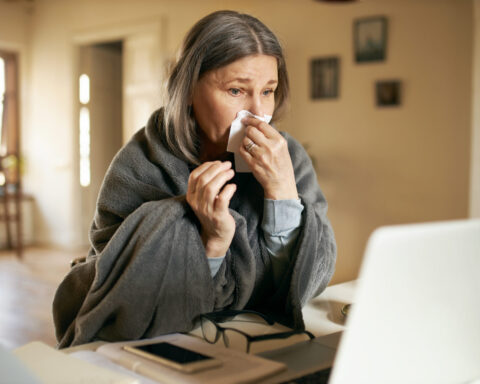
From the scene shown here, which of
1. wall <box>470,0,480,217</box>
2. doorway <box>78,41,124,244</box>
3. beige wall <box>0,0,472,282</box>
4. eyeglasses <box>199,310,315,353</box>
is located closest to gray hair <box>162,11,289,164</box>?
eyeglasses <box>199,310,315,353</box>

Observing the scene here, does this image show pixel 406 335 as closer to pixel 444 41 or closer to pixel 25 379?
pixel 25 379

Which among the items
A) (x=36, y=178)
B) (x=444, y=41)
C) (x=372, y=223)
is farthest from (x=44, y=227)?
(x=444, y=41)

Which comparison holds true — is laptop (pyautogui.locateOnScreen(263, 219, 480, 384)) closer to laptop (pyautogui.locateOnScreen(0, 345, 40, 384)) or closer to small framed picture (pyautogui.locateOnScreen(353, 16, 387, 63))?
laptop (pyautogui.locateOnScreen(0, 345, 40, 384))

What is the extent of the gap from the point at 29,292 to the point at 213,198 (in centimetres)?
369

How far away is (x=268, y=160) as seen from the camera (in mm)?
1139

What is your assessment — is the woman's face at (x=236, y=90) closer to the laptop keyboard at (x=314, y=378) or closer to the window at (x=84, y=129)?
the laptop keyboard at (x=314, y=378)

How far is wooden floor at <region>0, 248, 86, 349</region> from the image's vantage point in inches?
127

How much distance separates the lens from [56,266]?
5.32 m

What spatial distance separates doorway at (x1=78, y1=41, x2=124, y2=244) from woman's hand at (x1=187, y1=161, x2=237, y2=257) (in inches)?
210

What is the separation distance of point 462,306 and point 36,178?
21.8 feet

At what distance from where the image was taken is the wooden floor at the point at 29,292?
127 inches

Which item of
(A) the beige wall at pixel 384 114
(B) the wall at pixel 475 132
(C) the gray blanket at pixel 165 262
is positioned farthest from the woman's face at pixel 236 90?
(B) the wall at pixel 475 132

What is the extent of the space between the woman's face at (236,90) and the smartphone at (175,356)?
524mm

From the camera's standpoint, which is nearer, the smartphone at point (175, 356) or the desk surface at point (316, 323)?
the smartphone at point (175, 356)
